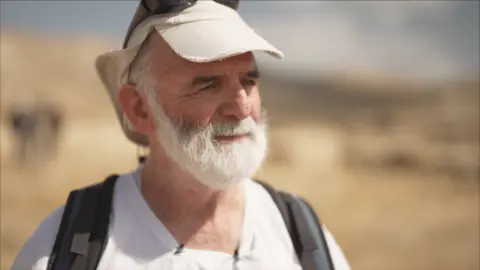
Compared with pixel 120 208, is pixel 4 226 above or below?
below

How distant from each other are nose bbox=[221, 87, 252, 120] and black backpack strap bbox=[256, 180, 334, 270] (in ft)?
0.96

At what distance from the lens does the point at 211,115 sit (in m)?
1.31

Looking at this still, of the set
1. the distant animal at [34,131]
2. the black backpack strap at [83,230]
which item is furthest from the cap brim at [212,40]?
the distant animal at [34,131]

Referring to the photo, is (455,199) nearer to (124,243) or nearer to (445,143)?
(445,143)

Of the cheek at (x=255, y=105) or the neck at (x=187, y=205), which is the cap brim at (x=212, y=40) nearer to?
the cheek at (x=255, y=105)

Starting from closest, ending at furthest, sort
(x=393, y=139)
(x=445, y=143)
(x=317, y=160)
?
(x=317, y=160)
(x=445, y=143)
(x=393, y=139)

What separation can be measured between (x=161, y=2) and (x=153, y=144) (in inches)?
13.6

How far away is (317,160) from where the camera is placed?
7832 millimetres

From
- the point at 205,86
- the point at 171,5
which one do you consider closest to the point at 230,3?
the point at 171,5

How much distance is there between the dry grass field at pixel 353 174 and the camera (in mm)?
4738

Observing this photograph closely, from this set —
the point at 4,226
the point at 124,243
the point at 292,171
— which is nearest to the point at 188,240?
the point at 124,243

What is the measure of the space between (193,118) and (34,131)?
21.2 ft

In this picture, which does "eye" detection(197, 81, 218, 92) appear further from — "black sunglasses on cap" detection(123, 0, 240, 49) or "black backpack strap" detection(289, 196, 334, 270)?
"black backpack strap" detection(289, 196, 334, 270)

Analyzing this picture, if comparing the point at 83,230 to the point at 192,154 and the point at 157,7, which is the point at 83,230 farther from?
the point at 157,7
